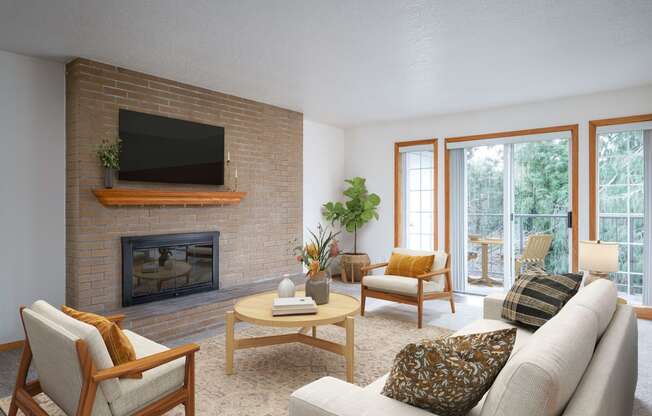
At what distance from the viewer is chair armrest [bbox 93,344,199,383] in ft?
5.57

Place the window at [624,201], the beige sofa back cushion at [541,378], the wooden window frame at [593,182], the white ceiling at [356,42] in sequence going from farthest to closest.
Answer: the wooden window frame at [593,182] < the window at [624,201] < the white ceiling at [356,42] < the beige sofa back cushion at [541,378]

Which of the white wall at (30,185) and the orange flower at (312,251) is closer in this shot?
the orange flower at (312,251)

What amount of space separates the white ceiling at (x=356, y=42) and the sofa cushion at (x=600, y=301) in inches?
74.9

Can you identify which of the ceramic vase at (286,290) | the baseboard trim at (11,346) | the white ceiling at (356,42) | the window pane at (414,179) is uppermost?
the white ceiling at (356,42)

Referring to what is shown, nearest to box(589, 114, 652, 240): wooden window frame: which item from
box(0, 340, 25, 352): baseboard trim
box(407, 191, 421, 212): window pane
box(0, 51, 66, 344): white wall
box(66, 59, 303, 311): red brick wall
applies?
box(407, 191, 421, 212): window pane

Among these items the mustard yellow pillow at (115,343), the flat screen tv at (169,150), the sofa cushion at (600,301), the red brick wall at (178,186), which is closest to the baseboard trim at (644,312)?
the sofa cushion at (600,301)

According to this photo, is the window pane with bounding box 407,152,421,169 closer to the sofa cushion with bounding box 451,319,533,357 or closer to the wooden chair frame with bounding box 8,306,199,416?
the sofa cushion with bounding box 451,319,533,357

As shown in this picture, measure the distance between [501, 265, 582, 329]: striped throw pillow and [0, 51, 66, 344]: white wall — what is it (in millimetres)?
3983

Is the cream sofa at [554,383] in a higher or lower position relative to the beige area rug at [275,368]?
higher

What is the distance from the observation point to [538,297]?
8.59 ft

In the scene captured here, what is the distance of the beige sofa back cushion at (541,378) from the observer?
3.79 feet

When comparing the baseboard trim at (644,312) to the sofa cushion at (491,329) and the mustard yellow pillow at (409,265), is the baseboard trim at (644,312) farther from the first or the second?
the sofa cushion at (491,329)

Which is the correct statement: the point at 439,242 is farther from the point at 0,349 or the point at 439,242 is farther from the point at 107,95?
the point at 0,349

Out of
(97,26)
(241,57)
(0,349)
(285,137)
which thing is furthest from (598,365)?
(285,137)
